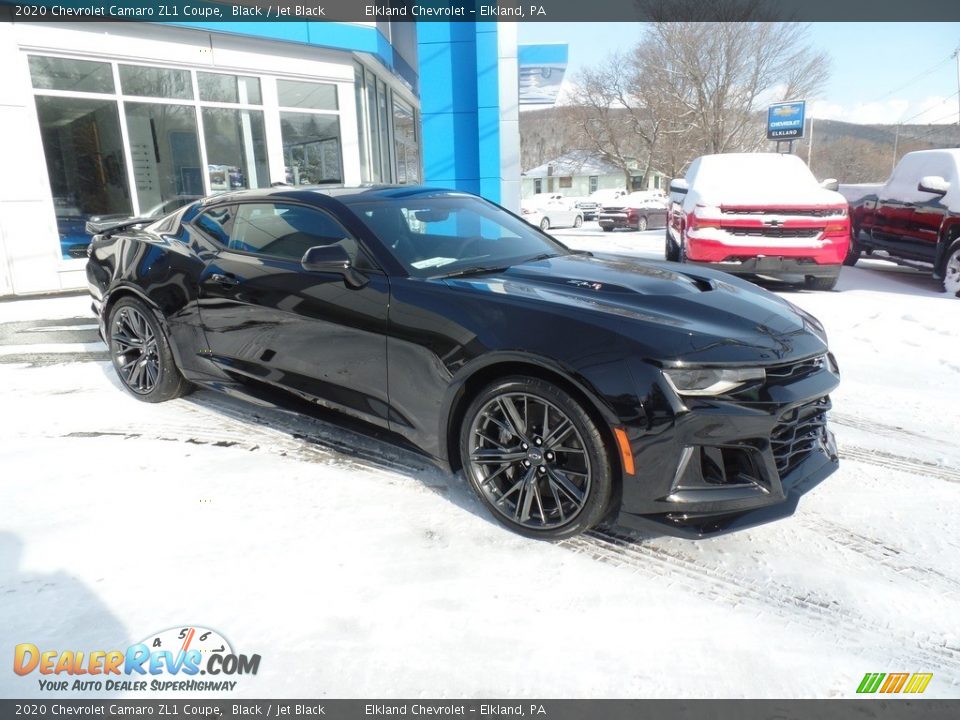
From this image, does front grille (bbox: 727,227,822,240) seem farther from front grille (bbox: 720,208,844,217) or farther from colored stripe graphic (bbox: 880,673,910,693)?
colored stripe graphic (bbox: 880,673,910,693)

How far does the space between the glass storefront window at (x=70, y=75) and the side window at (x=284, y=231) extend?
8043 mm

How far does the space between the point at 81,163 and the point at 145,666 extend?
1040 cm

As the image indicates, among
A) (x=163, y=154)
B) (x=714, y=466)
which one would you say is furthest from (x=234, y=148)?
(x=714, y=466)

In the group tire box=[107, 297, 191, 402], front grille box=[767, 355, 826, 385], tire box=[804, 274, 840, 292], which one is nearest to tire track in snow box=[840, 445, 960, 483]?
front grille box=[767, 355, 826, 385]

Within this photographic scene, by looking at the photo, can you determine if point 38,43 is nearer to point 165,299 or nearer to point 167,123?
point 167,123

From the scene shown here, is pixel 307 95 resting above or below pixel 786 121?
below

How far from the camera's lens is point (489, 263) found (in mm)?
3516

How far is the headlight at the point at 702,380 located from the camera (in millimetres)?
2463

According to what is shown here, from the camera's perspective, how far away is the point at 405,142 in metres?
23.4

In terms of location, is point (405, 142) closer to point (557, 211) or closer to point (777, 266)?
point (557, 211)

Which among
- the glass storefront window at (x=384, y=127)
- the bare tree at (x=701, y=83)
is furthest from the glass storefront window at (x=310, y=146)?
the bare tree at (x=701, y=83)

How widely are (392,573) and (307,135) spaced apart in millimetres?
12152

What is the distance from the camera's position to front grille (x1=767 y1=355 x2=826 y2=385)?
2.61 m

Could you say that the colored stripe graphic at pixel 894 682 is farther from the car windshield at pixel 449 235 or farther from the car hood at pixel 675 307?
the car windshield at pixel 449 235
